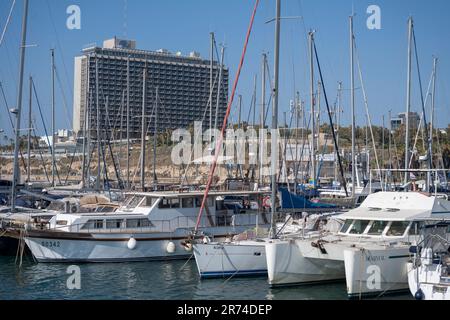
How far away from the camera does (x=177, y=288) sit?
22109 mm

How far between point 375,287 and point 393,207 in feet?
12.4

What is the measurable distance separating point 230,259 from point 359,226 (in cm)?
462

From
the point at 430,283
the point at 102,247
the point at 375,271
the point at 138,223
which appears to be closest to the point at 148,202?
the point at 138,223

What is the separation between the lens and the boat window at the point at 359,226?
75.0ft

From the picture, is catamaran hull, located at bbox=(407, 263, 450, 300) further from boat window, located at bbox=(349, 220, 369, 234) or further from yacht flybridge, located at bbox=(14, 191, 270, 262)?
yacht flybridge, located at bbox=(14, 191, 270, 262)

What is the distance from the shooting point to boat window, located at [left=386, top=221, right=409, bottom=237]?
72.1 ft

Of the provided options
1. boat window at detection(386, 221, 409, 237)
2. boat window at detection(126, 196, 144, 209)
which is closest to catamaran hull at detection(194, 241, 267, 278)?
boat window at detection(386, 221, 409, 237)

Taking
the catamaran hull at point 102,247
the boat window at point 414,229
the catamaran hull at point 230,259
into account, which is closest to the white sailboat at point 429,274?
the boat window at point 414,229

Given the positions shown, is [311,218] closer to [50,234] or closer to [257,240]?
→ [257,240]

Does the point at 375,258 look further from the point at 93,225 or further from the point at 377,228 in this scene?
the point at 93,225

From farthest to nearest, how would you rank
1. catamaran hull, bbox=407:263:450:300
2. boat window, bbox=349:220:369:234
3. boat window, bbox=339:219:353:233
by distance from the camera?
boat window, bbox=339:219:353:233 → boat window, bbox=349:220:369:234 → catamaran hull, bbox=407:263:450:300

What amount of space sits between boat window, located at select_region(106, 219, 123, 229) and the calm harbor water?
1.62m

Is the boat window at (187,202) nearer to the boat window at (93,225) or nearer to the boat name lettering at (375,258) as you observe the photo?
the boat window at (93,225)

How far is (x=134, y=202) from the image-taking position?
29.2 metres
